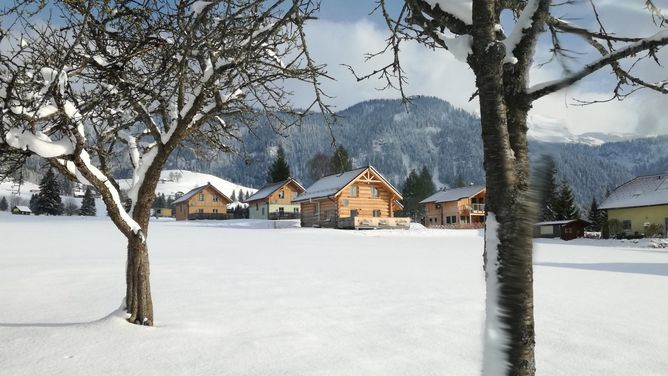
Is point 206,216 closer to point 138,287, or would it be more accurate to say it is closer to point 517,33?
point 138,287

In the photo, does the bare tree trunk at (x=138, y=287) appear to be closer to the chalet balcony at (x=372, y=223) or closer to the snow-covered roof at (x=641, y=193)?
the chalet balcony at (x=372, y=223)

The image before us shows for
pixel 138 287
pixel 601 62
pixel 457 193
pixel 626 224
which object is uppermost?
pixel 457 193

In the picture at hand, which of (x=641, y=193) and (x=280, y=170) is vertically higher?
(x=280, y=170)

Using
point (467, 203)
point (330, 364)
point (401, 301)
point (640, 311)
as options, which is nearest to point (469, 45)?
point (330, 364)

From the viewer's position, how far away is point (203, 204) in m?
70.6

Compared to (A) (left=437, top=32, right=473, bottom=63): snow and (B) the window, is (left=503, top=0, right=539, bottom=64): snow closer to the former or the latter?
(A) (left=437, top=32, right=473, bottom=63): snow

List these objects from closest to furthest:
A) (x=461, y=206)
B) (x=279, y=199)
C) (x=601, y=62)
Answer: (x=601, y=62)
(x=461, y=206)
(x=279, y=199)

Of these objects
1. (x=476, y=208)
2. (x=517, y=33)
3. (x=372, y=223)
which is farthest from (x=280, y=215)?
(x=517, y=33)

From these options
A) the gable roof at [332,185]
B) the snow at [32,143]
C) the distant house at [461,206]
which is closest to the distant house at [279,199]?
the gable roof at [332,185]

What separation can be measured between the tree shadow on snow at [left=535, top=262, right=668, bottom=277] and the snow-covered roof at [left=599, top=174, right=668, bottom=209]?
1012 inches

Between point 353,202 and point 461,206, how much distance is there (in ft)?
68.1

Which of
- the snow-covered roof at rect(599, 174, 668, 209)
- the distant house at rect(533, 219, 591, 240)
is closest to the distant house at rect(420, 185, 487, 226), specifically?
the distant house at rect(533, 219, 591, 240)

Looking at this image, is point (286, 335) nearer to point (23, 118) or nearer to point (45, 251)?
point (23, 118)

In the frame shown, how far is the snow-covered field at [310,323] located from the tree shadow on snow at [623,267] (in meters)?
1.09
